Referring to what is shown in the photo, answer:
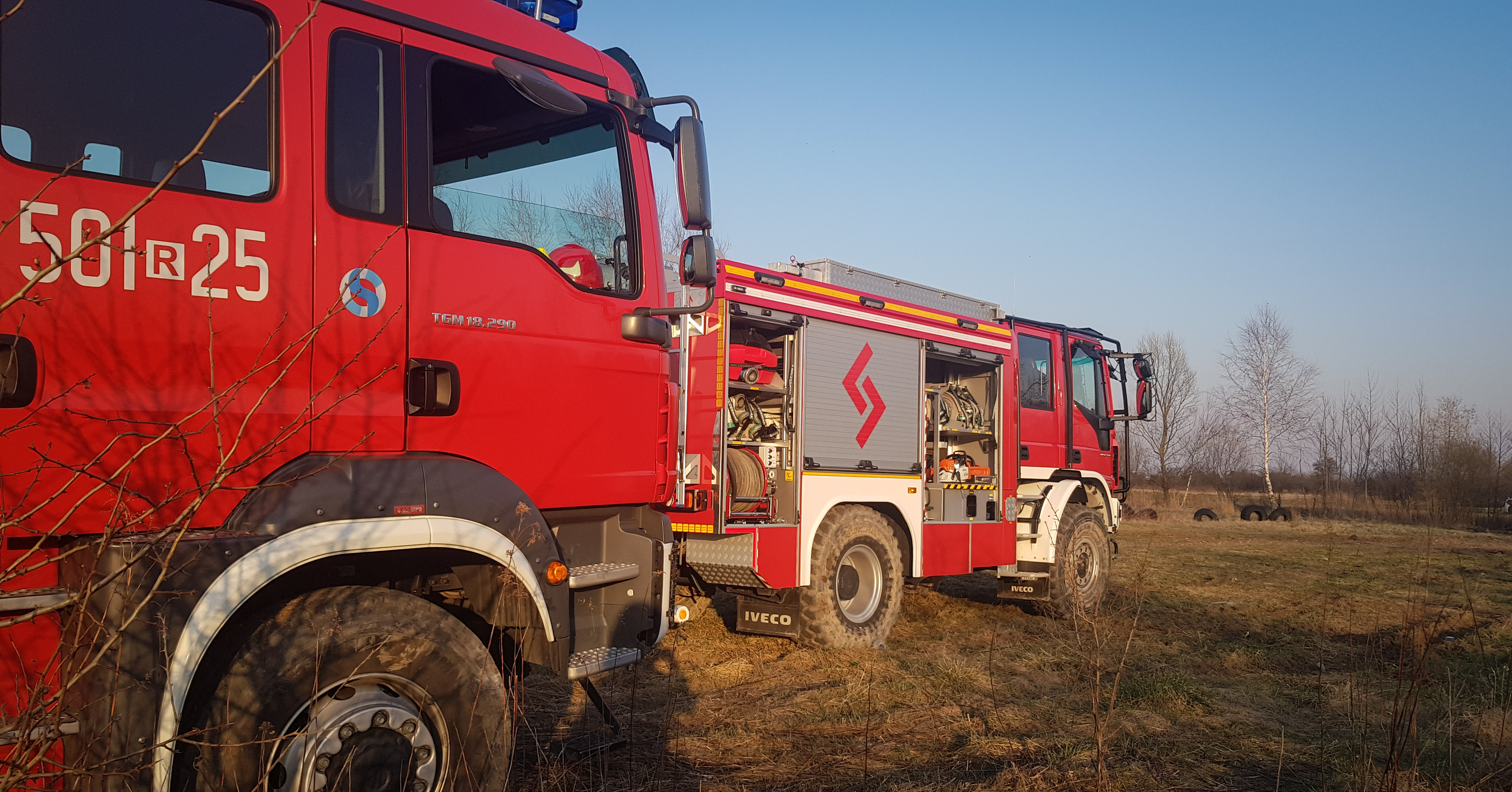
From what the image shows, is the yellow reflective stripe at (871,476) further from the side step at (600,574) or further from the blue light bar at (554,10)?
the blue light bar at (554,10)

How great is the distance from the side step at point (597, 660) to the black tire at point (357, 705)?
1.13 feet

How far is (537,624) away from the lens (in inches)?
146

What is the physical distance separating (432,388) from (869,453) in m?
5.51

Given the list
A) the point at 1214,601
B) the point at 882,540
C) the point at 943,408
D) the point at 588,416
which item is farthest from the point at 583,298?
the point at 1214,601

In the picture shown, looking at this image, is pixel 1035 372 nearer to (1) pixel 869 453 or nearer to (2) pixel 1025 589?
(2) pixel 1025 589

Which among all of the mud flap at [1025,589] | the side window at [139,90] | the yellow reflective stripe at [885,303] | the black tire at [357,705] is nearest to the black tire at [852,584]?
the yellow reflective stripe at [885,303]

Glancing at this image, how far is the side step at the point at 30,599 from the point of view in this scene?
2.55 meters

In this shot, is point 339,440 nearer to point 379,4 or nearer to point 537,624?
point 537,624

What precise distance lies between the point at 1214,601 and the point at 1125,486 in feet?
6.00

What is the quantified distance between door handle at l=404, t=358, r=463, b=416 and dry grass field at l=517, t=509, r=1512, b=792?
1237mm

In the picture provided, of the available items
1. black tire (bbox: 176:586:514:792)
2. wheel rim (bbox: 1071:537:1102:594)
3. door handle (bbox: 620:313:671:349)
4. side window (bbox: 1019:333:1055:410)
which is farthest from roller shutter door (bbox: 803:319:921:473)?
black tire (bbox: 176:586:514:792)

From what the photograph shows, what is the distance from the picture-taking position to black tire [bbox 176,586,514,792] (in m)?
2.80

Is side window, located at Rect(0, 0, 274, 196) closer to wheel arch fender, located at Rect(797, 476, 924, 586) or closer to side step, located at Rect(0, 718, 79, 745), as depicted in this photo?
side step, located at Rect(0, 718, 79, 745)

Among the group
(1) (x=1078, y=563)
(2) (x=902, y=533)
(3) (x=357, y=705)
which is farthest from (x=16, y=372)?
(1) (x=1078, y=563)
